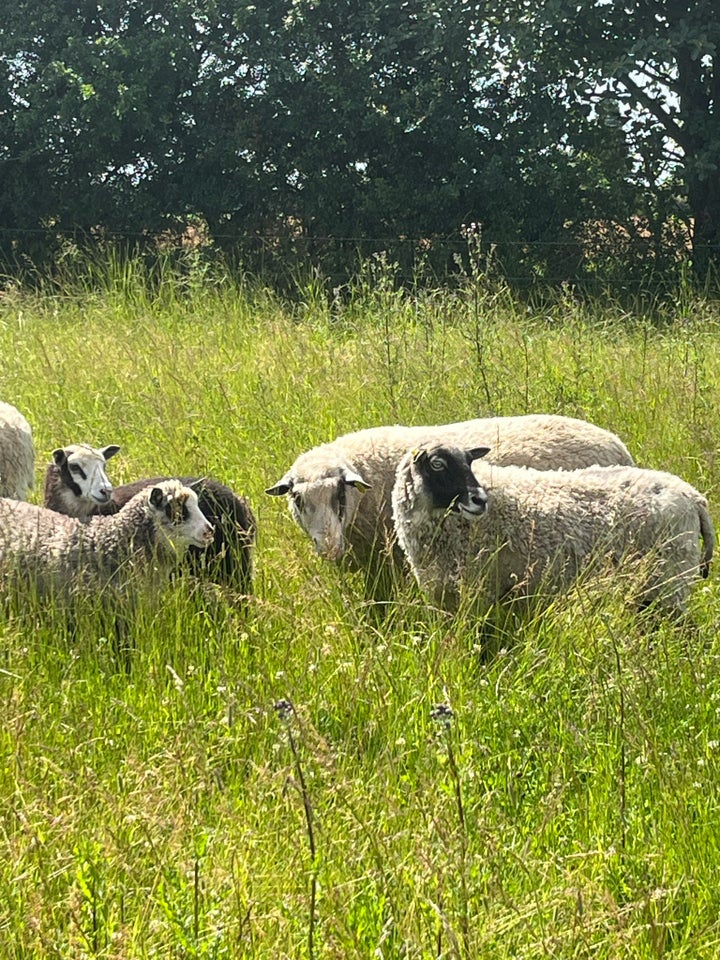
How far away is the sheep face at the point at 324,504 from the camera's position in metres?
5.46

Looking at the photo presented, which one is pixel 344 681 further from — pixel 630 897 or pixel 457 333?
pixel 457 333

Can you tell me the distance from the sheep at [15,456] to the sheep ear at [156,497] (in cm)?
178

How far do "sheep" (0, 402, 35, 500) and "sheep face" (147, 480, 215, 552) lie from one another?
1.81 m

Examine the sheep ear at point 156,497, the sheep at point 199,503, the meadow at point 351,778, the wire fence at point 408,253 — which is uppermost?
the wire fence at point 408,253

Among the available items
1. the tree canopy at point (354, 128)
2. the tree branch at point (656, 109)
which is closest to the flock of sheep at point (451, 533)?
the tree canopy at point (354, 128)

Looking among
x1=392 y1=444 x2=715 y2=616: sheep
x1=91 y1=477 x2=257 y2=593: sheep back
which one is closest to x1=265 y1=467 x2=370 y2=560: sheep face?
x1=91 y1=477 x2=257 y2=593: sheep back

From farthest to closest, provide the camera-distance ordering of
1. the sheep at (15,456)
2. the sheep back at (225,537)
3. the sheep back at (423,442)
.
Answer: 1. the sheep at (15,456)
2. the sheep back at (423,442)
3. the sheep back at (225,537)

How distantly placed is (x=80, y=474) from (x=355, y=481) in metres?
1.53

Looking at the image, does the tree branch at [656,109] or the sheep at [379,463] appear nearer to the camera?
the sheep at [379,463]

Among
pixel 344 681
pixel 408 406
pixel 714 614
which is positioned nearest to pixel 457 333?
pixel 408 406

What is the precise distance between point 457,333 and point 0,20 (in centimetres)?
1147

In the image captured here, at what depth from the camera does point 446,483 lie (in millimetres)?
4926

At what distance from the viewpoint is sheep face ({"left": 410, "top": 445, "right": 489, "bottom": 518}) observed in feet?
15.7

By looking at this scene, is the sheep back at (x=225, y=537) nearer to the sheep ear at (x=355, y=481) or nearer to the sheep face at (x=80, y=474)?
the sheep ear at (x=355, y=481)
